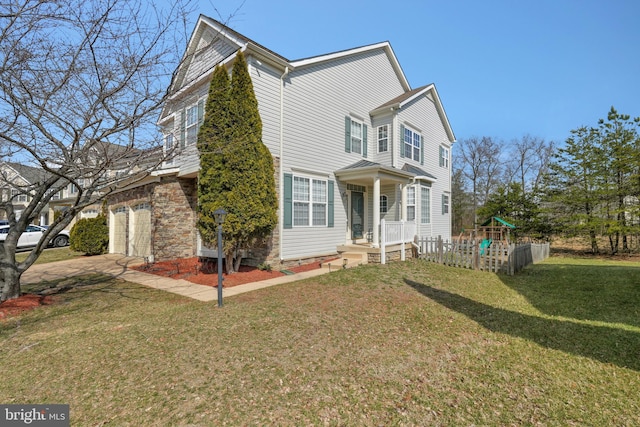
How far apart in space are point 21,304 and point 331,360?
6916 mm

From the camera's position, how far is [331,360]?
3.70m

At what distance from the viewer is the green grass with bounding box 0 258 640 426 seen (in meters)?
2.78

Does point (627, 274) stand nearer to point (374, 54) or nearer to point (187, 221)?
point (374, 54)

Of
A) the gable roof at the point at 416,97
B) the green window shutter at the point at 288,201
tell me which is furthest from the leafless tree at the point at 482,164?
the green window shutter at the point at 288,201

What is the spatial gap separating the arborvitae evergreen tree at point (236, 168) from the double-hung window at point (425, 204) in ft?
28.8

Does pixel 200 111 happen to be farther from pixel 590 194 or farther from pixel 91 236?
pixel 590 194

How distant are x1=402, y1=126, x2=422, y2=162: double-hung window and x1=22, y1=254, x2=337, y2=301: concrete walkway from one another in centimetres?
733

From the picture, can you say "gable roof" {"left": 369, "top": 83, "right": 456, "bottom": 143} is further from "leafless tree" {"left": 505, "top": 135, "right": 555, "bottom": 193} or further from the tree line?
"leafless tree" {"left": 505, "top": 135, "right": 555, "bottom": 193}

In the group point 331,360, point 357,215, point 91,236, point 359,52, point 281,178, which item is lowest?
point 331,360

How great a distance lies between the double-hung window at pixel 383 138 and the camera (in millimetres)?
13453

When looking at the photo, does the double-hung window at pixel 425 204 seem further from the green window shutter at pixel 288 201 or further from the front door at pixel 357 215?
the green window shutter at pixel 288 201

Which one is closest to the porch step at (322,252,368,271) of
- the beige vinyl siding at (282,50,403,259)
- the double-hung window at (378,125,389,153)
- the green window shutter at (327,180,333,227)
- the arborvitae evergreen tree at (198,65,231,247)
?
the beige vinyl siding at (282,50,403,259)

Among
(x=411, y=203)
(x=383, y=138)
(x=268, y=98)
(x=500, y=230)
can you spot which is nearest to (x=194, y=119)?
(x=268, y=98)

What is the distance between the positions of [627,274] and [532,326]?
26.2ft
